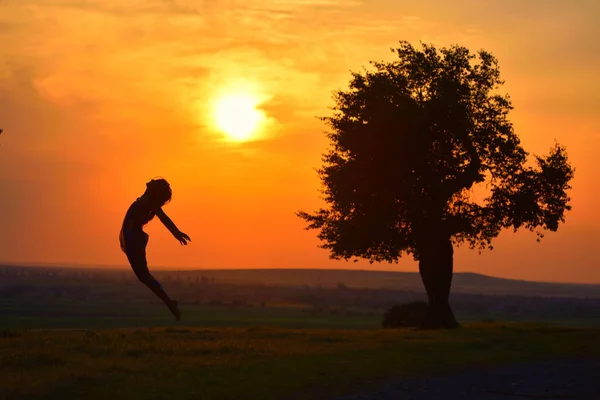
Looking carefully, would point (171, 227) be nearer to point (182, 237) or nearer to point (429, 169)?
point (182, 237)

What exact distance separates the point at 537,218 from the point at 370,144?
11.3m

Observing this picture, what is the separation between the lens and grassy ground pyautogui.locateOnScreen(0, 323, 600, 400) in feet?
77.0

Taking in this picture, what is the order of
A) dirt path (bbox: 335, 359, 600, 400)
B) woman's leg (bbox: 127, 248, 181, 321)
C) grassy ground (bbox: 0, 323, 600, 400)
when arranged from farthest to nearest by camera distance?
grassy ground (bbox: 0, 323, 600, 400)
dirt path (bbox: 335, 359, 600, 400)
woman's leg (bbox: 127, 248, 181, 321)

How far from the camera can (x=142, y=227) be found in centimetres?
1856

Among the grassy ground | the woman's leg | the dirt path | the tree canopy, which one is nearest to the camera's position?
the woman's leg

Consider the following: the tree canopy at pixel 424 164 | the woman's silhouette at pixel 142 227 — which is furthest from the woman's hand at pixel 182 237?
the tree canopy at pixel 424 164

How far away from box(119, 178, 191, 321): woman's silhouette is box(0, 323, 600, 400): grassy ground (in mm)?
5187

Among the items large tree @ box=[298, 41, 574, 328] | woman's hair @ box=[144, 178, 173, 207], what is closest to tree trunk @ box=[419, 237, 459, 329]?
large tree @ box=[298, 41, 574, 328]

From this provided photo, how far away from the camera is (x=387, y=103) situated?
53.0 meters

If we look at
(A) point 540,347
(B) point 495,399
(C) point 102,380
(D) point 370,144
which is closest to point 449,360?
(A) point 540,347

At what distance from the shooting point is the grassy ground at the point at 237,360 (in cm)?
2347

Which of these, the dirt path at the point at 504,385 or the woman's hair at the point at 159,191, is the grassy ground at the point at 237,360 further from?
the woman's hair at the point at 159,191

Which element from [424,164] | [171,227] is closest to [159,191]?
[171,227]

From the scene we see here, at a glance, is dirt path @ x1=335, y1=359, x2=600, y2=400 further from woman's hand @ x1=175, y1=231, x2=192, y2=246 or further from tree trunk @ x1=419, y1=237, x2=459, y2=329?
tree trunk @ x1=419, y1=237, x2=459, y2=329
